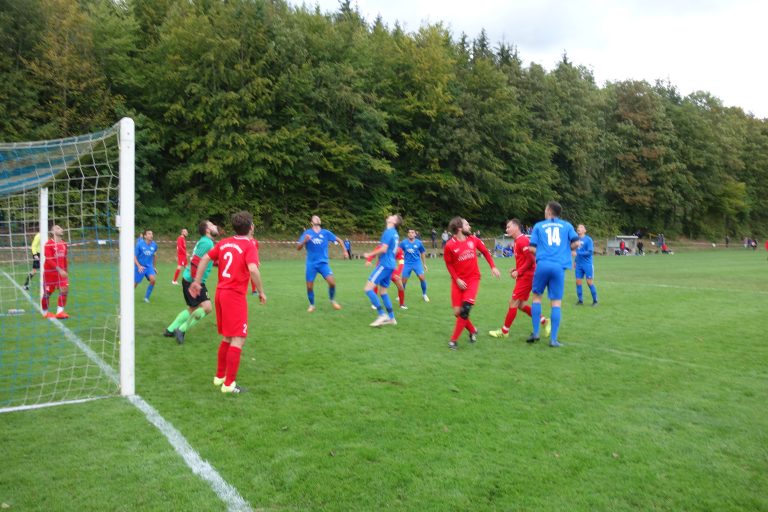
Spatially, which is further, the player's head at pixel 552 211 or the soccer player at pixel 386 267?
the soccer player at pixel 386 267

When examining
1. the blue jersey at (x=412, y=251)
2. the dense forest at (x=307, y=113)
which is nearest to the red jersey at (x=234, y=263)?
the blue jersey at (x=412, y=251)

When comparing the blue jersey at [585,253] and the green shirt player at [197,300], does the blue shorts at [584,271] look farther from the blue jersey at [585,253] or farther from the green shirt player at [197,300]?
the green shirt player at [197,300]

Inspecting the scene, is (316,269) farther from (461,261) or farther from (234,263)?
(234,263)

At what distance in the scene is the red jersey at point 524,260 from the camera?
29.1 feet

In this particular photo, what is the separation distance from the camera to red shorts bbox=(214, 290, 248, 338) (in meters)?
5.86

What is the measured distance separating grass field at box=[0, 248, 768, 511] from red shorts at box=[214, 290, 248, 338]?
0.67 m

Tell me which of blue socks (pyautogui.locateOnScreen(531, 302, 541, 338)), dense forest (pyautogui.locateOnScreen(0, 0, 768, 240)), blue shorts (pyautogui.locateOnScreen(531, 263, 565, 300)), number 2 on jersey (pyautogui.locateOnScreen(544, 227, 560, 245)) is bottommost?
blue socks (pyautogui.locateOnScreen(531, 302, 541, 338))

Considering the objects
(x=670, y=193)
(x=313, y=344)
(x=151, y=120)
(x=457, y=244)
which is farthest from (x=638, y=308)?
(x=670, y=193)

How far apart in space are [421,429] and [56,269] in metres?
8.22

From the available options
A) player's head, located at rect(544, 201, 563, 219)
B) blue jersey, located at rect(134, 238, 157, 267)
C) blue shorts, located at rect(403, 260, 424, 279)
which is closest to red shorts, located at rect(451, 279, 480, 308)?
player's head, located at rect(544, 201, 563, 219)

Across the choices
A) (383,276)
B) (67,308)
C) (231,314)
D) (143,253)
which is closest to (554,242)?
(383,276)

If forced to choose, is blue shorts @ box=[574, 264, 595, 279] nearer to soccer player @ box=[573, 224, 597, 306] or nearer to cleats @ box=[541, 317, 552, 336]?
soccer player @ box=[573, 224, 597, 306]

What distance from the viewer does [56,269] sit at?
10.1m

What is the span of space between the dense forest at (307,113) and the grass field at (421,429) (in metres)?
29.2
